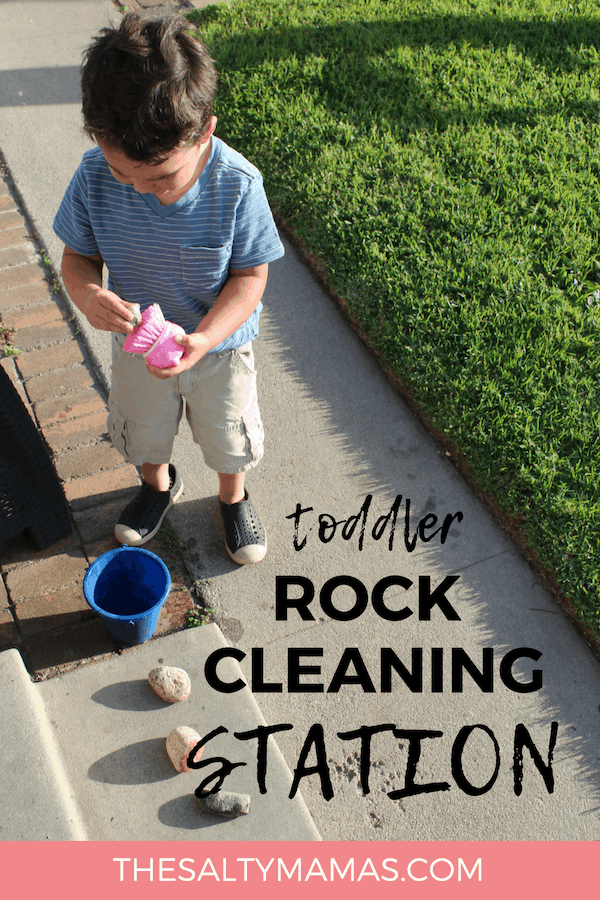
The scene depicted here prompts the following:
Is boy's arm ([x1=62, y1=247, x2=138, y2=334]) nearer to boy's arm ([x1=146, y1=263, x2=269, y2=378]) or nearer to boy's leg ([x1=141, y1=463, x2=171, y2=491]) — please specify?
boy's arm ([x1=146, y1=263, x2=269, y2=378])

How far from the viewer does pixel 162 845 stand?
1.96 metres

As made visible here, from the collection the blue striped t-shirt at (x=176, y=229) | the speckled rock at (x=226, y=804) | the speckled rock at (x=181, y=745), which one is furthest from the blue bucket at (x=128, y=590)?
the blue striped t-shirt at (x=176, y=229)

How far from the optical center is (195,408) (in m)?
2.29

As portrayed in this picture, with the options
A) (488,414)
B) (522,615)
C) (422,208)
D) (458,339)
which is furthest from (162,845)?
(422,208)

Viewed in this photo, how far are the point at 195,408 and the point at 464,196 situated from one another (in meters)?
2.33

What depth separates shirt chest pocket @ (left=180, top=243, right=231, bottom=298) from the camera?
76.3 inches

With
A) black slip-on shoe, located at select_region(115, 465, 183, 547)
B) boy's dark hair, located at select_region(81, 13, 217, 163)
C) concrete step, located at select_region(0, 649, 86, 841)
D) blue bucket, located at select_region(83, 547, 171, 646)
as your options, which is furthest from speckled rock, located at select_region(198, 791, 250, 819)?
boy's dark hair, located at select_region(81, 13, 217, 163)

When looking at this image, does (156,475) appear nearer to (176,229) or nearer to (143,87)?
A: (176,229)

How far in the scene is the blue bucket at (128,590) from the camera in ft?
7.18

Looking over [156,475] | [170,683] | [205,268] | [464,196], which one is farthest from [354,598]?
[464,196]

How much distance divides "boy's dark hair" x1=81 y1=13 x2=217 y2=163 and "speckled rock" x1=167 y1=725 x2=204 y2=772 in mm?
1500

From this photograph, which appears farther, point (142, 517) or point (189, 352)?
point (142, 517)

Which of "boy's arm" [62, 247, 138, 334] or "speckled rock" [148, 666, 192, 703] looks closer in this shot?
"boy's arm" [62, 247, 138, 334]

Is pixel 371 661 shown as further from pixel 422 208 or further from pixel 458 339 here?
pixel 422 208
